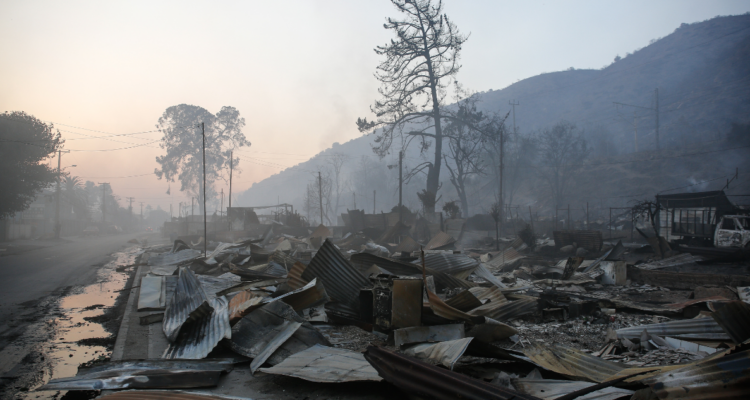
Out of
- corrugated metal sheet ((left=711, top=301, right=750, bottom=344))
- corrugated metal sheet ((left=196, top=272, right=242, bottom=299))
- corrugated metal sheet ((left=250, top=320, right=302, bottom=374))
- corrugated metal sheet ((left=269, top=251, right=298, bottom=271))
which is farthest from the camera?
corrugated metal sheet ((left=269, top=251, right=298, bottom=271))

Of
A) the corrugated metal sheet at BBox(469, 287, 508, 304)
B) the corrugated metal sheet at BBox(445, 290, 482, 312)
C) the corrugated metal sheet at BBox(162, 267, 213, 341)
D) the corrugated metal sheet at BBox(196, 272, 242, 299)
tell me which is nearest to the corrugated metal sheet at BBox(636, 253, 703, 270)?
the corrugated metal sheet at BBox(469, 287, 508, 304)

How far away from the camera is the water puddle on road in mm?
Result: 4230

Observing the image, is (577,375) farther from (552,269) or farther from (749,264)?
(749,264)

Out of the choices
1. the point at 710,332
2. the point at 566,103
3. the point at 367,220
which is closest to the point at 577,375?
the point at 710,332

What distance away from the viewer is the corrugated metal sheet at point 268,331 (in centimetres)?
430

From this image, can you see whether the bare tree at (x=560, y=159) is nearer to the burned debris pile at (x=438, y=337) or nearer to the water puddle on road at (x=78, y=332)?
the burned debris pile at (x=438, y=337)

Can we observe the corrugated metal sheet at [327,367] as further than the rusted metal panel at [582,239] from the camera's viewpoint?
No

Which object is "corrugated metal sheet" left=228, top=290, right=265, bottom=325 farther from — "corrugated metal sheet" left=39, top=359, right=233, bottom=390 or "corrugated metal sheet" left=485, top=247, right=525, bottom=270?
"corrugated metal sheet" left=485, top=247, right=525, bottom=270

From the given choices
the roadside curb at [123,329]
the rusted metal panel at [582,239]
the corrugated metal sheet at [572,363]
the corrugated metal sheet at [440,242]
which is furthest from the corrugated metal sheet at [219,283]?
the rusted metal panel at [582,239]

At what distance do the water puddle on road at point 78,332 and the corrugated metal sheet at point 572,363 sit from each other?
441cm

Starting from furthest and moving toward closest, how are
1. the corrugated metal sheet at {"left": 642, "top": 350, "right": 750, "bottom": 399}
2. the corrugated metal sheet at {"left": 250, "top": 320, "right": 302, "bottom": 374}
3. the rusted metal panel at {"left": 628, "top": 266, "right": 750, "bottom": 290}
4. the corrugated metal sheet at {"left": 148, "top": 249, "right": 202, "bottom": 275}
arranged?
the corrugated metal sheet at {"left": 148, "top": 249, "right": 202, "bottom": 275}, the rusted metal panel at {"left": 628, "top": 266, "right": 750, "bottom": 290}, the corrugated metal sheet at {"left": 250, "top": 320, "right": 302, "bottom": 374}, the corrugated metal sheet at {"left": 642, "top": 350, "right": 750, "bottom": 399}

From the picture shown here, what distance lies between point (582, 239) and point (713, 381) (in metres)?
14.6

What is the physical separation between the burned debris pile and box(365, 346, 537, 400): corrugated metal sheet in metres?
0.01

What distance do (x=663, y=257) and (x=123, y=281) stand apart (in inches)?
670
